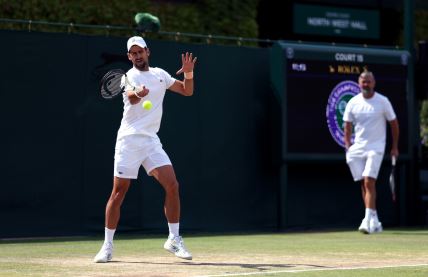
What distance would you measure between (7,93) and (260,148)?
397 centimetres

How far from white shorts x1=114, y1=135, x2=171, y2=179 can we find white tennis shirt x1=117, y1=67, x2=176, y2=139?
0.06 m

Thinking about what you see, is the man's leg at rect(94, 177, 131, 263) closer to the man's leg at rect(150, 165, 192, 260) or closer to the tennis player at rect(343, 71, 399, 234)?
the man's leg at rect(150, 165, 192, 260)

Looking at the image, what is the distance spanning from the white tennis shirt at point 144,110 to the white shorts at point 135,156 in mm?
63

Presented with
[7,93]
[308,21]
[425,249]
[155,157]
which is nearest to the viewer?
[155,157]

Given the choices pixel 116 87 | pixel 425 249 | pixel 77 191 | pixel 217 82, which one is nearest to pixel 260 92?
pixel 217 82

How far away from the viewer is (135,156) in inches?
381

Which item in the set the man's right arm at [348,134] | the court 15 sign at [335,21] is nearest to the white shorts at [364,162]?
the man's right arm at [348,134]

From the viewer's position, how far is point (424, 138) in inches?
852

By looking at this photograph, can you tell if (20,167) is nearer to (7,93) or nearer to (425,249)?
(7,93)

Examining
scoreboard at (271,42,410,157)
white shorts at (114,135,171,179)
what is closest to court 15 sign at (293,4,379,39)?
scoreboard at (271,42,410,157)

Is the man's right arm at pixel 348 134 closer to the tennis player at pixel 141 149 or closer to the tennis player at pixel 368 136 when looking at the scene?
the tennis player at pixel 368 136

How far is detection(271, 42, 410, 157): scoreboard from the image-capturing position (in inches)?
602

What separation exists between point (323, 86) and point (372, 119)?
5.19ft

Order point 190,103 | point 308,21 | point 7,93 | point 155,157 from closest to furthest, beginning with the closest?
point 155,157 → point 7,93 → point 190,103 → point 308,21
